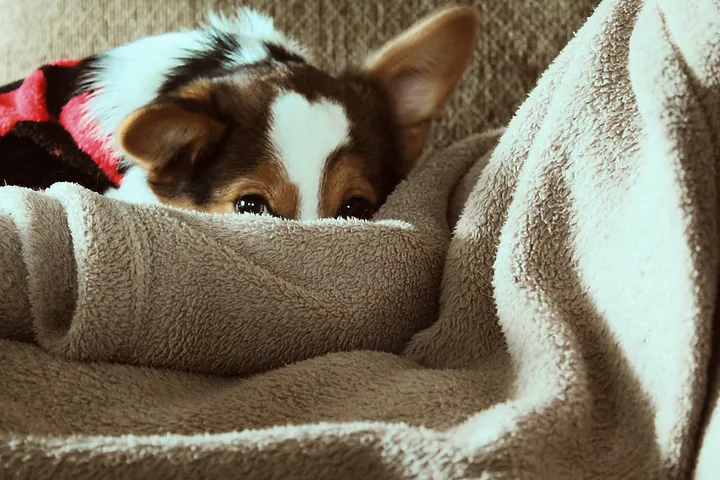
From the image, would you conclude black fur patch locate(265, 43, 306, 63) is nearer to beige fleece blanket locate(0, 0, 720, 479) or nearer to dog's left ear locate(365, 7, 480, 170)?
dog's left ear locate(365, 7, 480, 170)

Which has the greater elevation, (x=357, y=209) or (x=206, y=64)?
(x=206, y=64)

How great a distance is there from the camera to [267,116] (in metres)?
1.13

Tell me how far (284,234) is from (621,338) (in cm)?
35

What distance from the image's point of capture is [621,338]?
621 millimetres

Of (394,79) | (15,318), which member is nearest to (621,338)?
(15,318)

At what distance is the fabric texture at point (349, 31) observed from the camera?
1.35 m

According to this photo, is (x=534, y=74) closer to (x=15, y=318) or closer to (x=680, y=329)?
(x=680, y=329)

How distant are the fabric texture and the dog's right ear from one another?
1.35ft

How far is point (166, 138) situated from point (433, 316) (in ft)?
1.75

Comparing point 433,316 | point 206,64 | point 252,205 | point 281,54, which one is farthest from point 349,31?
point 433,316

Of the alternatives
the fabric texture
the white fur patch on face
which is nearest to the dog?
the white fur patch on face

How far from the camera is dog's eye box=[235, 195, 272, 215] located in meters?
1.09

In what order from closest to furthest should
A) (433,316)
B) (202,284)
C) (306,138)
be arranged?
(202,284), (433,316), (306,138)

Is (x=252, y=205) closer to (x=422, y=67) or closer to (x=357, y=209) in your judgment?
(x=357, y=209)
